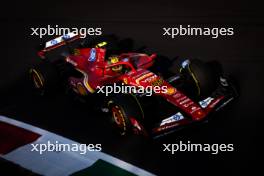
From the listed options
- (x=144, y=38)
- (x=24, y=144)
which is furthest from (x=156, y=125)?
(x=144, y=38)

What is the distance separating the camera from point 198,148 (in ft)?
21.1

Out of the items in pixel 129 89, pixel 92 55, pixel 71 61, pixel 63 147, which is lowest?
pixel 63 147

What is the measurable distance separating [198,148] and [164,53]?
2.97 m

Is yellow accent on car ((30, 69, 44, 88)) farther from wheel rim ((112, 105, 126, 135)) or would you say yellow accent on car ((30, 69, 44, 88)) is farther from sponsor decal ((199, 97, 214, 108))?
sponsor decal ((199, 97, 214, 108))

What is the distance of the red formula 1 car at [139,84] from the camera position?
258 inches

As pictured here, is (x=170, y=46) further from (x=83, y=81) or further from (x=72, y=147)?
(x=72, y=147)

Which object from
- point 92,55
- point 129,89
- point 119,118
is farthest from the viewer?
point 92,55

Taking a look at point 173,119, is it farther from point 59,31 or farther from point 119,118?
point 59,31

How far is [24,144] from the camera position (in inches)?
270

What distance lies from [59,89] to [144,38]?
2274mm

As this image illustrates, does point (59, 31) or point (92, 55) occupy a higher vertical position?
point (92, 55)

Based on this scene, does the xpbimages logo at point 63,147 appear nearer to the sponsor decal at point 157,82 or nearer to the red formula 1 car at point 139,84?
the red formula 1 car at point 139,84

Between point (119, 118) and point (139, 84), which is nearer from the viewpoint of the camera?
point (119, 118)

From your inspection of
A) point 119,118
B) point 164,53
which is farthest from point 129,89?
point 164,53
